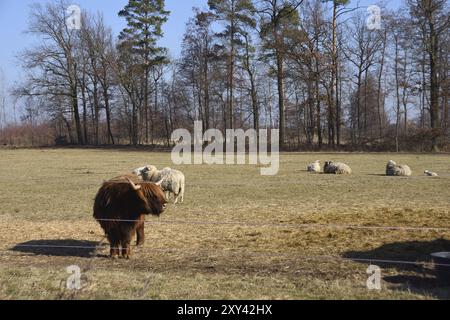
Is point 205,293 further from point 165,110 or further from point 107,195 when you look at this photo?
point 165,110

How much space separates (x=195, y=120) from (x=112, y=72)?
11322 millimetres

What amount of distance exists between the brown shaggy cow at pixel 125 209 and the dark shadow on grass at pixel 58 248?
487 mm

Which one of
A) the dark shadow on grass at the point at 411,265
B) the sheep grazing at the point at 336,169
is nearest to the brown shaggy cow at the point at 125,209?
the dark shadow on grass at the point at 411,265

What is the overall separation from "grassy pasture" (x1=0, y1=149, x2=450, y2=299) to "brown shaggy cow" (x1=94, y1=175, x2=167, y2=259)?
380 millimetres

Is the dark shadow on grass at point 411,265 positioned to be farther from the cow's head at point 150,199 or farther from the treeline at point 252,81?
the treeline at point 252,81

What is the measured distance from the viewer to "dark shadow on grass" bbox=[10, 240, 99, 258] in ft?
28.6

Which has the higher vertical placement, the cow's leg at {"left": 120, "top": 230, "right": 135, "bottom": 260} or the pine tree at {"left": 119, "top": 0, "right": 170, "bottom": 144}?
the pine tree at {"left": 119, "top": 0, "right": 170, "bottom": 144}

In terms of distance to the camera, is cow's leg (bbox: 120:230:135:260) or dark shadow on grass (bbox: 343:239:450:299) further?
cow's leg (bbox: 120:230:135:260)

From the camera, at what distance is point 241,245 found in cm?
911

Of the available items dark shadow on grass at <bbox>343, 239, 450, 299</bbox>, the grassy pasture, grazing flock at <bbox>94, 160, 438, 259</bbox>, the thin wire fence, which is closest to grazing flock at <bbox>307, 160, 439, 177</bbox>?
the grassy pasture

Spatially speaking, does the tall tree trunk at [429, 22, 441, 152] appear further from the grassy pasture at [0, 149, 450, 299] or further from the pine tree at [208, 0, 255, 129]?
the grassy pasture at [0, 149, 450, 299]

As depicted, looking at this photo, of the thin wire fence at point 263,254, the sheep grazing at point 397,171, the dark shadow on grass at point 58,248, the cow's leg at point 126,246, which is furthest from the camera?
the sheep grazing at point 397,171

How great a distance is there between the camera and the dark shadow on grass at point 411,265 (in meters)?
6.34

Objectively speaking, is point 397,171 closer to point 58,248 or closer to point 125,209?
point 125,209
